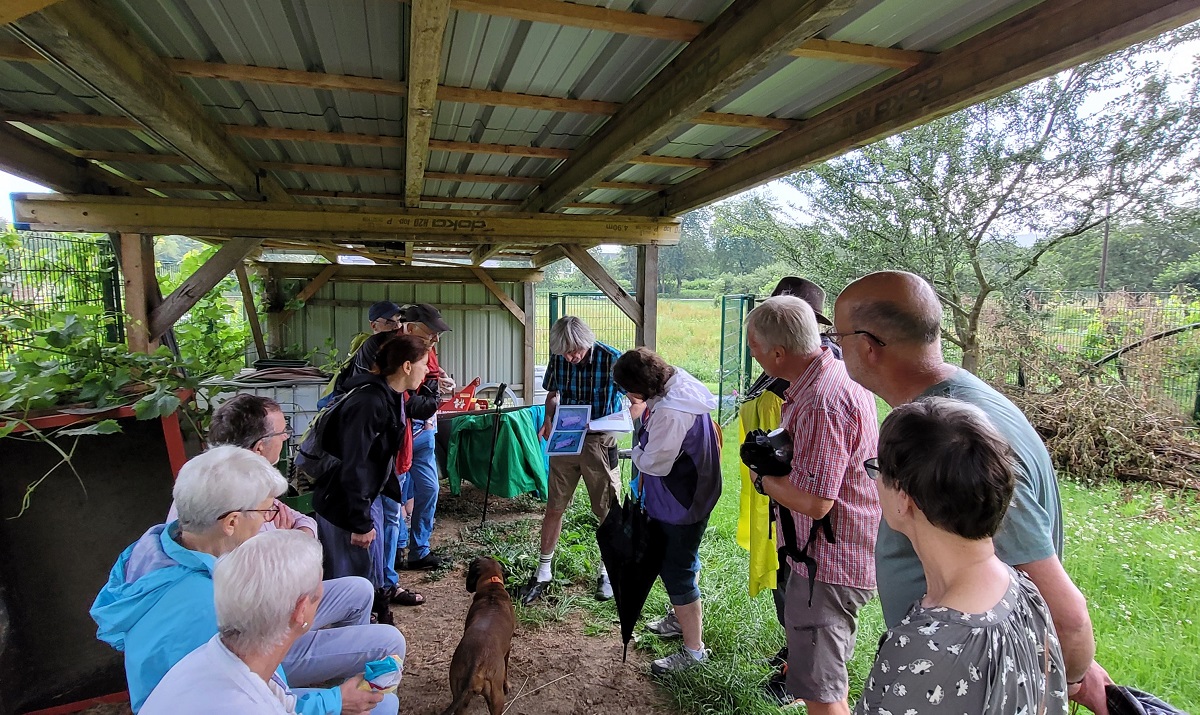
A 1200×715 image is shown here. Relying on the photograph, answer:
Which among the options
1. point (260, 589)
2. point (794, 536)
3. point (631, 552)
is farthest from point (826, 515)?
point (260, 589)

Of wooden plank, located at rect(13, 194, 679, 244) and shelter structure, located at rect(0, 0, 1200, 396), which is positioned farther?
wooden plank, located at rect(13, 194, 679, 244)

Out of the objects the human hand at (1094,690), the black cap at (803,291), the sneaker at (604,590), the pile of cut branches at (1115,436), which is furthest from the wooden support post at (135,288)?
the pile of cut branches at (1115,436)

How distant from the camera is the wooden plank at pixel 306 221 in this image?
11.9 ft

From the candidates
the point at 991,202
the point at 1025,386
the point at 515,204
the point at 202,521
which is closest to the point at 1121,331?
the point at 1025,386

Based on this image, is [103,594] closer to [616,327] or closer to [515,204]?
[515,204]

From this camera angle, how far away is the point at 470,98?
271 centimetres

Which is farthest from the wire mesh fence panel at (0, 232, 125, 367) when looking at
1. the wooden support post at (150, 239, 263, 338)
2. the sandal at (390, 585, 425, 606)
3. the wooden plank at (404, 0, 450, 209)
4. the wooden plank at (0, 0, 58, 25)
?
the wooden plank at (0, 0, 58, 25)

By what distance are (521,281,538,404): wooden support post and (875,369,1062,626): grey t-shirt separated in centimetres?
913

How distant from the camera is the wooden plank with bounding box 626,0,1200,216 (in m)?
1.55

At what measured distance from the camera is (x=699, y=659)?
3006 millimetres

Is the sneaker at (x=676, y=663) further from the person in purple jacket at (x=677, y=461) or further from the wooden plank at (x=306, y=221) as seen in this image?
the wooden plank at (x=306, y=221)

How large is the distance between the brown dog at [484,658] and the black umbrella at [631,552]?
23.6 inches

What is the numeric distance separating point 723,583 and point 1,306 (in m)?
4.43

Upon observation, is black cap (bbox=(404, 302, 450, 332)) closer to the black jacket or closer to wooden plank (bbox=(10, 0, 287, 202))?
the black jacket
